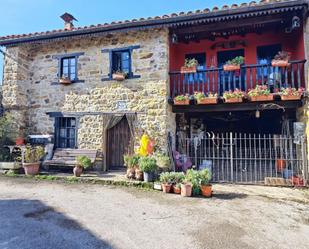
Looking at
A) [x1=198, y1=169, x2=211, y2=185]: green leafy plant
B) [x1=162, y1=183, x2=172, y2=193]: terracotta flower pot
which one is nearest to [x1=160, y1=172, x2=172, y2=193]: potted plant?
[x1=162, y1=183, x2=172, y2=193]: terracotta flower pot

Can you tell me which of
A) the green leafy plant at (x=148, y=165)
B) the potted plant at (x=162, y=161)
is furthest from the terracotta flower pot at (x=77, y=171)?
the potted plant at (x=162, y=161)

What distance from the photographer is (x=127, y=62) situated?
9766 mm

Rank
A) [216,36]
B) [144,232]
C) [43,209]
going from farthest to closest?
[216,36] → [43,209] → [144,232]

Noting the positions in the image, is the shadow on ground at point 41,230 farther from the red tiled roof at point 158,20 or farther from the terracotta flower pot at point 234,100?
the red tiled roof at point 158,20

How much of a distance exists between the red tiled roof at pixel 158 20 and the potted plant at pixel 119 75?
155cm

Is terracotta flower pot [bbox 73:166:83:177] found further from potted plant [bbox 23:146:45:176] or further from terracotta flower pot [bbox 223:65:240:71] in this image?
terracotta flower pot [bbox 223:65:240:71]

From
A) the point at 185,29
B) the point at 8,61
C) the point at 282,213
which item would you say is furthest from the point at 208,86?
the point at 8,61

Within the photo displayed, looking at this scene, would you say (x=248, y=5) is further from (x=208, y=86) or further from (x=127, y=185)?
(x=127, y=185)

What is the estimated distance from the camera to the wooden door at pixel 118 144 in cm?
964

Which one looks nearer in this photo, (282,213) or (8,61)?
(282,213)

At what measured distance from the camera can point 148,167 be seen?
7.69 meters

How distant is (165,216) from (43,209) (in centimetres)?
265

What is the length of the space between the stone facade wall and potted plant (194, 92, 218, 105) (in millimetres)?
1126

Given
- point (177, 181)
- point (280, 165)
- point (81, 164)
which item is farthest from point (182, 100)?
point (280, 165)
